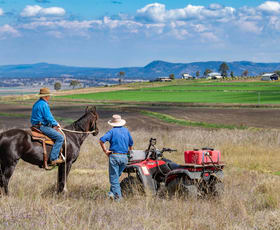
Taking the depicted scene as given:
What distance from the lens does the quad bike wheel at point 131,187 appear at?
1055 centimetres

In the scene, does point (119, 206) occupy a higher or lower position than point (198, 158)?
lower

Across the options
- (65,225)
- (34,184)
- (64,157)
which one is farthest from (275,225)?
(34,184)

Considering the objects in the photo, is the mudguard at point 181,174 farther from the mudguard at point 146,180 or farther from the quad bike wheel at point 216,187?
the quad bike wheel at point 216,187

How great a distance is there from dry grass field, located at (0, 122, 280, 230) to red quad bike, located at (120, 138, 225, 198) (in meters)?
0.39

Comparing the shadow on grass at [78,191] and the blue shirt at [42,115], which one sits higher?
the blue shirt at [42,115]

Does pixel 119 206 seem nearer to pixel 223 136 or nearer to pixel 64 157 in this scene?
pixel 64 157

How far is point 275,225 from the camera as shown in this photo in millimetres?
7918

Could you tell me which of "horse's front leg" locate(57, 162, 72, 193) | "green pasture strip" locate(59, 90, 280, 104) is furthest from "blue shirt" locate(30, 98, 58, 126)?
"green pasture strip" locate(59, 90, 280, 104)

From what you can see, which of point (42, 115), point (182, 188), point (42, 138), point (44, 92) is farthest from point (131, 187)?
point (44, 92)

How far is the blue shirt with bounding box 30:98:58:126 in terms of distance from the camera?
1127 cm

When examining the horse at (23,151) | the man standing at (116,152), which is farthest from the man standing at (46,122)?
the man standing at (116,152)

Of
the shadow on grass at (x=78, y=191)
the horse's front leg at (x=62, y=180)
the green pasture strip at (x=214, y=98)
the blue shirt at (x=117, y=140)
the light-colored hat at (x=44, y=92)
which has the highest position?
the light-colored hat at (x=44, y=92)

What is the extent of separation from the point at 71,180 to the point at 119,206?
4546 millimetres

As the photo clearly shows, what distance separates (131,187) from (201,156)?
70.9 inches
